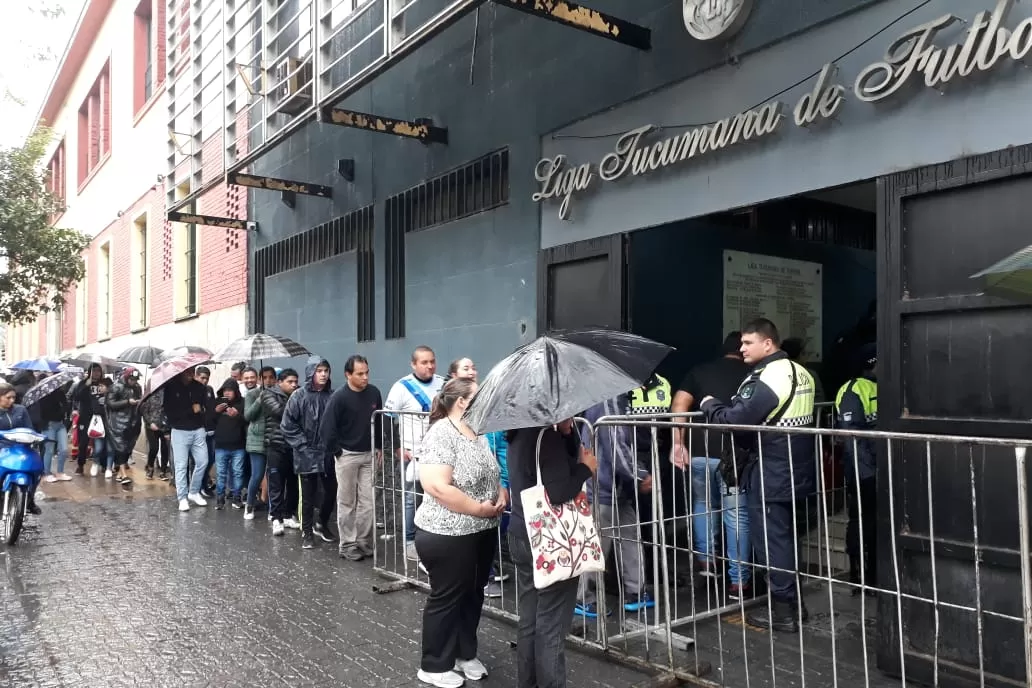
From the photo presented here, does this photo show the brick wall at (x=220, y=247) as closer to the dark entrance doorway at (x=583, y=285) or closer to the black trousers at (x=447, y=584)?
the dark entrance doorway at (x=583, y=285)

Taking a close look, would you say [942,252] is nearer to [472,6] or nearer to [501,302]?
[472,6]

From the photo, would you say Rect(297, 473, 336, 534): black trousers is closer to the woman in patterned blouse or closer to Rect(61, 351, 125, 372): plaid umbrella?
the woman in patterned blouse

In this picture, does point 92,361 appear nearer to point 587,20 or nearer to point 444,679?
point 587,20

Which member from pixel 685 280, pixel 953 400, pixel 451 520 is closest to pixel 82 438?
pixel 685 280

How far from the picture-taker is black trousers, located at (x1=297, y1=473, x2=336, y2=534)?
789 cm

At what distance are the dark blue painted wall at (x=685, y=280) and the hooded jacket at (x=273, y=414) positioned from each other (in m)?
3.96

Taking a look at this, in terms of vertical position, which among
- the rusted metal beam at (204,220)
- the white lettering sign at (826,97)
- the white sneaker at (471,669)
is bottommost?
the white sneaker at (471,669)

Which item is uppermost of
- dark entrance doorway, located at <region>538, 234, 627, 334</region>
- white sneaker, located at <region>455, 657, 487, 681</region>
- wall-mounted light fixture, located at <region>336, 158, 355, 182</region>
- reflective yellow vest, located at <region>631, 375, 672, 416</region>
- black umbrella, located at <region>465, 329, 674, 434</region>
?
wall-mounted light fixture, located at <region>336, 158, 355, 182</region>

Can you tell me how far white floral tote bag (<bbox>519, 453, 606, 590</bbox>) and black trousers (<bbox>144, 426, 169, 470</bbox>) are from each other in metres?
10.7

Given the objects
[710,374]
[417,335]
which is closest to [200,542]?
[417,335]

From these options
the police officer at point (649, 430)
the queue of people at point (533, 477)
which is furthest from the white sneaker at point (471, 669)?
the police officer at point (649, 430)

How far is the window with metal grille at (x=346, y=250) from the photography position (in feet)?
34.0

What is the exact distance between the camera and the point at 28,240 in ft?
59.7

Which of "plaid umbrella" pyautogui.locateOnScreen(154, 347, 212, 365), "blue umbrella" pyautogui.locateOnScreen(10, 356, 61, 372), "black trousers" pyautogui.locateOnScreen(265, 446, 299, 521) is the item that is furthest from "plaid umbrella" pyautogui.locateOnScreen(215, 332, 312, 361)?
"blue umbrella" pyautogui.locateOnScreen(10, 356, 61, 372)
